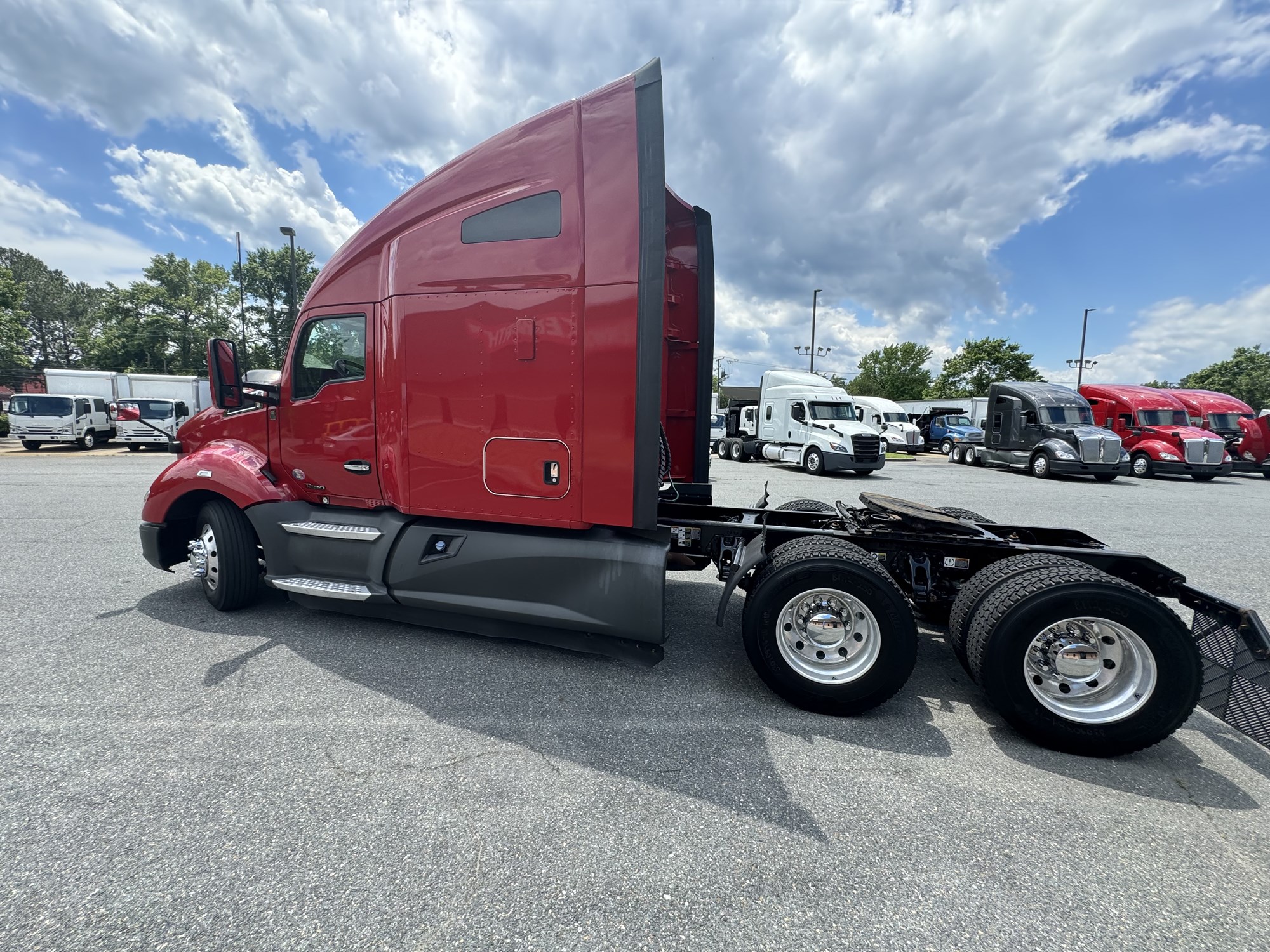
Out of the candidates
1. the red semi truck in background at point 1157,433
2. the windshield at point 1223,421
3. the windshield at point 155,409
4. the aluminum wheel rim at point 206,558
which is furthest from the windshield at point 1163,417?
the windshield at point 155,409

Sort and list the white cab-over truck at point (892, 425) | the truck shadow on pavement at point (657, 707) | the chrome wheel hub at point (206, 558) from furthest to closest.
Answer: the white cab-over truck at point (892, 425), the chrome wheel hub at point (206, 558), the truck shadow on pavement at point (657, 707)

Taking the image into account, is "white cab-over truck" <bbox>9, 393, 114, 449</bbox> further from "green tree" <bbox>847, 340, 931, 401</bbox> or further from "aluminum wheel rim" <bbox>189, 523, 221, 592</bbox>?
"green tree" <bbox>847, 340, 931, 401</bbox>

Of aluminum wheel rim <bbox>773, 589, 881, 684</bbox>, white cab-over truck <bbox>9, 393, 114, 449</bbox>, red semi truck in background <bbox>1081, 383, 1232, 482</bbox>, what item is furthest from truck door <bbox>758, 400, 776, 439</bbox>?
white cab-over truck <bbox>9, 393, 114, 449</bbox>

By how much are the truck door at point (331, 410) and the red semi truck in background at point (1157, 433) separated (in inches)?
835

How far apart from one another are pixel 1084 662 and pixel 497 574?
322cm

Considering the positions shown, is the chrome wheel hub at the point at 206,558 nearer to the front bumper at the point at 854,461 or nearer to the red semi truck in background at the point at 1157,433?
the front bumper at the point at 854,461

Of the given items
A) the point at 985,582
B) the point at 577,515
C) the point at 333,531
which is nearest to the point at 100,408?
the point at 333,531

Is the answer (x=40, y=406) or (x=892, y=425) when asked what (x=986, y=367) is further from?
(x=40, y=406)

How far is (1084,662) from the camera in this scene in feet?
8.84

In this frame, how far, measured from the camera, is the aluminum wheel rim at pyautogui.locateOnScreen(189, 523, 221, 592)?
4250 millimetres

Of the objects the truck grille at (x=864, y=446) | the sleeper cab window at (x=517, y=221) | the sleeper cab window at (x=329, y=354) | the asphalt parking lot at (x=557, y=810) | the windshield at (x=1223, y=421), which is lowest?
the asphalt parking lot at (x=557, y=810)

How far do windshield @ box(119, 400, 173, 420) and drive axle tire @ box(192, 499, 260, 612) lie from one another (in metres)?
22.9

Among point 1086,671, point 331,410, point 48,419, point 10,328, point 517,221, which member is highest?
point 10,328

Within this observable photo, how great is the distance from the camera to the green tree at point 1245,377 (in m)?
65.2
